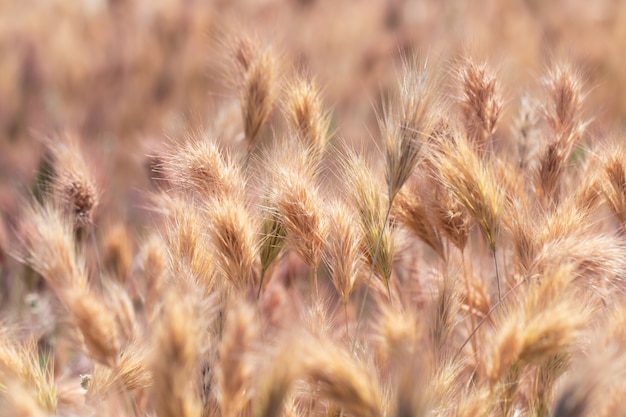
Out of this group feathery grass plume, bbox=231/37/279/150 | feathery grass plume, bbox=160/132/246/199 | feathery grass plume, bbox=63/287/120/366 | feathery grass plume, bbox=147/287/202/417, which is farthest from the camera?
feathery grass plume, bbox=231/37/279/150

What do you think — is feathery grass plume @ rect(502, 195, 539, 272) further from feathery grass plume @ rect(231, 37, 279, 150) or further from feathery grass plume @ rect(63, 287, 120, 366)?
feathery grass plume @ rect(63, 287, 120, 366)

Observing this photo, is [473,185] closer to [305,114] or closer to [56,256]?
[305,114]

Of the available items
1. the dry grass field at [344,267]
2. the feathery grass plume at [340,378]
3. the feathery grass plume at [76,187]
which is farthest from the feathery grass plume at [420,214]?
the feathery grass plume at [76,187]

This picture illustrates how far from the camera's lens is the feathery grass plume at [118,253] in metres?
1.61

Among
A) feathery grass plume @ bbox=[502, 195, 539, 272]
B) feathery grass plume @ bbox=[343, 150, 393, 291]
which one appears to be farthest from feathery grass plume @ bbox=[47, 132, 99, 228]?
feathery grass plume @ bbox=[502, 195, 539, 272]

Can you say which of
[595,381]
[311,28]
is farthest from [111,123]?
[595,381]

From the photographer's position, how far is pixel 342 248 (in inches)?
41.9

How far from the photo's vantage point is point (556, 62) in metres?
1.37

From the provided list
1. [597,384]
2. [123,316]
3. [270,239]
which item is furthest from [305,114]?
[597,384]

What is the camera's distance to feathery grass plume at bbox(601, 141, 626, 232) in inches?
44.9

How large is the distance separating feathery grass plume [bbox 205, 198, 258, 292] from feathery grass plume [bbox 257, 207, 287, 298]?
98mm

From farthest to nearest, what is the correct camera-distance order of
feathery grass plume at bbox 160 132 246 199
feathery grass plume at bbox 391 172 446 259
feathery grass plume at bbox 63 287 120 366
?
feathery grass plume at bbox 391 172 446 259 → feathery grass plume at bbox 160 132 246 199 → feathery grass plume at bbox 63 287 120 366

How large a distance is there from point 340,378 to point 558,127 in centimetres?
72

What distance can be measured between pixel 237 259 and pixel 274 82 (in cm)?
49
